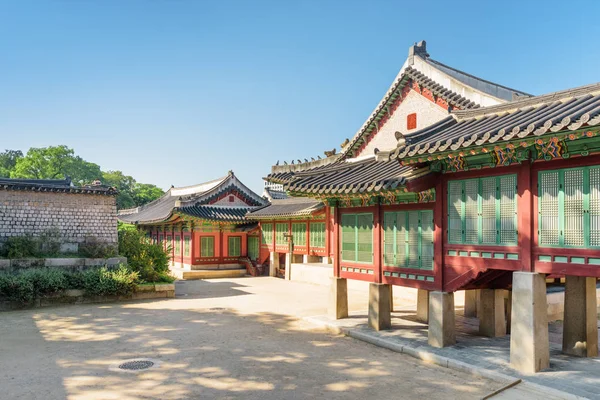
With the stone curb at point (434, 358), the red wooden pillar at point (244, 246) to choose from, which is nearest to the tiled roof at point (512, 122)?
the stone curb at point (434, 358)

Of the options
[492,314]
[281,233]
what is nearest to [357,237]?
[492,314]

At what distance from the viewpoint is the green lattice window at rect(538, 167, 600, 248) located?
8.36 meters

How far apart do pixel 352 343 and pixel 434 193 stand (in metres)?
4.73

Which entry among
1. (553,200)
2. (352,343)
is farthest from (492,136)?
(352,343)

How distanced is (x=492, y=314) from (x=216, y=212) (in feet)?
75.7

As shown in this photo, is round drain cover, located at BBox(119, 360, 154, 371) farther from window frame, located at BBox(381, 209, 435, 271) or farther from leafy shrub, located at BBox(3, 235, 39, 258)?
leafy shrub, located at BBox(3, 235, 39, 258)

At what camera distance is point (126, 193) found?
79.3 m

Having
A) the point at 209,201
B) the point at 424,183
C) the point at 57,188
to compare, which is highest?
the point at 57,188

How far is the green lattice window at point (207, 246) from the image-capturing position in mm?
31781

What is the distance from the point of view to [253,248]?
33.5 m

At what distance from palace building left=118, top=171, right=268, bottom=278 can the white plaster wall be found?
57.3 feet

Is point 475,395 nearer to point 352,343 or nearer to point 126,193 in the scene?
point 352,343

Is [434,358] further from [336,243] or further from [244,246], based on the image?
[244,246]

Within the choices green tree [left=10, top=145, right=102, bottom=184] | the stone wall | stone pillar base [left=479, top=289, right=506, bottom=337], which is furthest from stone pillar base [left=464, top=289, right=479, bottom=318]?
green tree [left=10, top=145, right=102, bottom=184]
